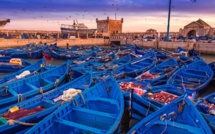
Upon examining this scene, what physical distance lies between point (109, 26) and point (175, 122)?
69.9 m

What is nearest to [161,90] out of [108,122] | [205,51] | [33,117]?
[108,122]

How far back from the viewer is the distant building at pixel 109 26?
75006 mm

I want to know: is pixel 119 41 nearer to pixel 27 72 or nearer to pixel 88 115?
pixel 27 72

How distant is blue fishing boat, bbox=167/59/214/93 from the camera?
14.0 metres

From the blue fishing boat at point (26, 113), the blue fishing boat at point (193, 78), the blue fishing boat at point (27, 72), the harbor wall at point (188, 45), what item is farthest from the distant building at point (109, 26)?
the blue fishing boat at point (26, 113)

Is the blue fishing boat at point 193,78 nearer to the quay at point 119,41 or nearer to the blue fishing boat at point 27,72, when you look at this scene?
the blue fishing boat at point 27,72

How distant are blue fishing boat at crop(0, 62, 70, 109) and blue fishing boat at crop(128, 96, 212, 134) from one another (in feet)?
20.2

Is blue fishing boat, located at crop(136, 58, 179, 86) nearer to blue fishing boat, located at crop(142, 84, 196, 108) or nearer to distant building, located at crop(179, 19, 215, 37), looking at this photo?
blue fishing boat, located at crop(142, 84, 196, 108)

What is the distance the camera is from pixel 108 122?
7.75 metres

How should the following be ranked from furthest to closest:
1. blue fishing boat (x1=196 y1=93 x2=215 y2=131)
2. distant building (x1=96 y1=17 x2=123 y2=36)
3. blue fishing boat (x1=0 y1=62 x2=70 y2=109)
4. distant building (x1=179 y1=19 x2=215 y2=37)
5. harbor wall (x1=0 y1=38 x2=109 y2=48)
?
distant building (x1=96 y1=17 x2=123 y2=36)
distant building (x1=179 y1=19 x2=215 y2=37)
harbor wall (x1=0 y1=38 x2=109 y2=48)
blue fishing boat (x1=0 y1=62 x2=70 y2=109)
blue fishing boat (x1=196 y1=93 x2=215 y2=131)

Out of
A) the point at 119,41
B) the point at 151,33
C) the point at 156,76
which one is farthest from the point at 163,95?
the point at 151,33

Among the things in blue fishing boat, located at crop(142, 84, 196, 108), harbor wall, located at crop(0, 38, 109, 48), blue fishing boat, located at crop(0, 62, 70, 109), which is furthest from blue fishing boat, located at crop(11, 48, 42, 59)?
blue fishing boat, located at crop(142, 84, 196, 108)

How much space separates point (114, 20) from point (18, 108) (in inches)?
2791

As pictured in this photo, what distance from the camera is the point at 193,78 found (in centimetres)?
1609
